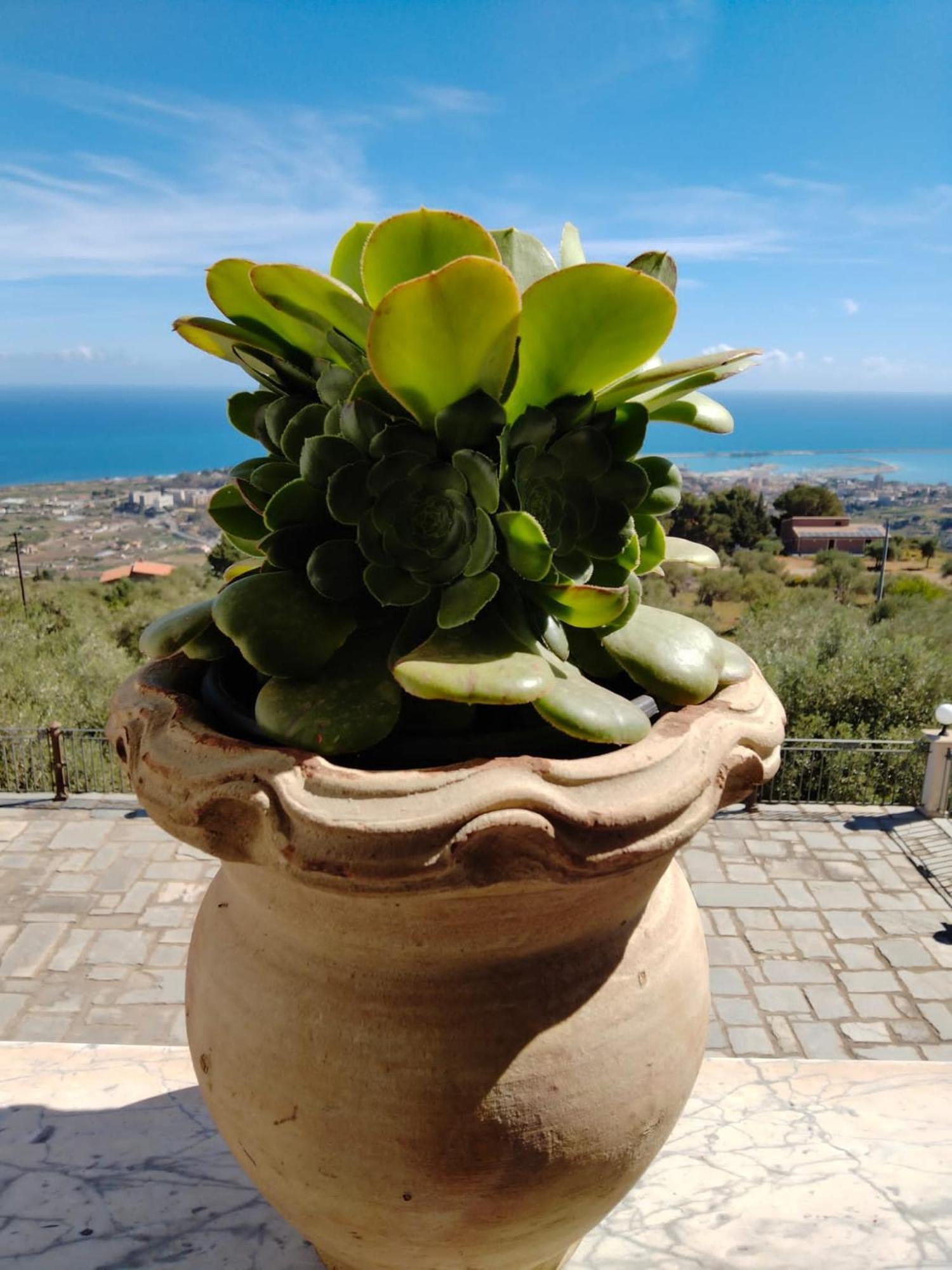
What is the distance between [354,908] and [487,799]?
0.23 metres

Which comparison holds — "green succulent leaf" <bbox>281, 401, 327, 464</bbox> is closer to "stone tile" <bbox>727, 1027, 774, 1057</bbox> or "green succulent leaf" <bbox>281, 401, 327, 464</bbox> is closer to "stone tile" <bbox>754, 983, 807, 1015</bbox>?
"stone tile" <bbox>727, 1027, 774, 1057</bbox>

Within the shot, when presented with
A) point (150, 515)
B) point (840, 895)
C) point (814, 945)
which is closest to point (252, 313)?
point (814, 945)

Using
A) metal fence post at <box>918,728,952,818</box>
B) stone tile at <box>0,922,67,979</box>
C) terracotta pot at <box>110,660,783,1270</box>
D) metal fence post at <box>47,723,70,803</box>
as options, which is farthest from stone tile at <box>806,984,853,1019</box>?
metal fence post at <box>47,723,70,803</box>

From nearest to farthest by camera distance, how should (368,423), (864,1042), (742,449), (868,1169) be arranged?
(368,423)
(868,1169)
(864,1042)
(742,449)

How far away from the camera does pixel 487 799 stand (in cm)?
83

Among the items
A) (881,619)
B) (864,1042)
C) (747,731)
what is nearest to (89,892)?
(864,1042)

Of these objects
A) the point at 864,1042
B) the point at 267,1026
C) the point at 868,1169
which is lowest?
the point at 864,1042

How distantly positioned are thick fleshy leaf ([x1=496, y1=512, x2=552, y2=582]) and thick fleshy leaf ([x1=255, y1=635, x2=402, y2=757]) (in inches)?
7.3

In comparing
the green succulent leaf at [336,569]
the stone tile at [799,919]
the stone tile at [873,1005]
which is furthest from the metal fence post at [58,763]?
the green succulent leaf at [336,569]

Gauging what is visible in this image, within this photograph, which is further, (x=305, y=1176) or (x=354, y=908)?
(x=305, y=1176)

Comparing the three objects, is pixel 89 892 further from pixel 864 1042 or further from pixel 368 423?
pixel 368 423

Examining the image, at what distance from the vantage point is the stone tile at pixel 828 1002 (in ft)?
15.8

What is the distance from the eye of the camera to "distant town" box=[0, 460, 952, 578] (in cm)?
3072

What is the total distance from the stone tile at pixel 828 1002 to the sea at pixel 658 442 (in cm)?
2949
